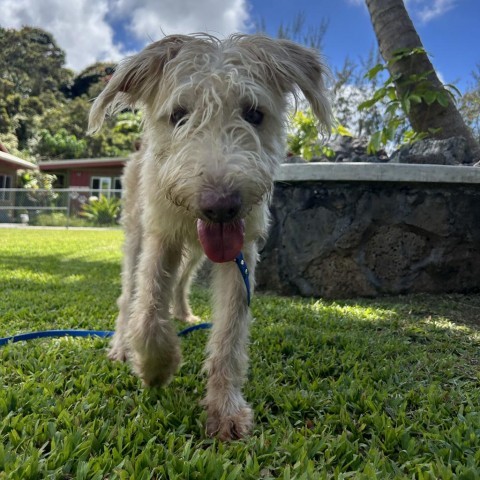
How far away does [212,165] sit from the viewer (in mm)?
2146

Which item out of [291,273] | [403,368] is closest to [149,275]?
[403,368]

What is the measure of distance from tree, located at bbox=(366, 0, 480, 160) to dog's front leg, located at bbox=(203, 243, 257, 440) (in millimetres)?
4377

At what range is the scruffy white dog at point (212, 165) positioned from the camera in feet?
7.29

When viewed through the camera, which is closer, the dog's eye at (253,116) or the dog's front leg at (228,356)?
the dog's front leg at (228,356)

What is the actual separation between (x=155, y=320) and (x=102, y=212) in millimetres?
22242

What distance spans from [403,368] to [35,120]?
47.8m

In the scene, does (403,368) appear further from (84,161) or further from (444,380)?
(84,161)

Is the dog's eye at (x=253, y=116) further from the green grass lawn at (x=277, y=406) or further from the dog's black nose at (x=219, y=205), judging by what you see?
the green grass lawn at (x=277, y=406)

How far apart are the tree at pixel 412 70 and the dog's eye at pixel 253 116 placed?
4.18 m

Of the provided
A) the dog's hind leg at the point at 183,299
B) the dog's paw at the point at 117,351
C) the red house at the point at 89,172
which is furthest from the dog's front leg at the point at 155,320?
the red house at the point at 89,172

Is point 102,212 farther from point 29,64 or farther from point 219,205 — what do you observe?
point 29,64

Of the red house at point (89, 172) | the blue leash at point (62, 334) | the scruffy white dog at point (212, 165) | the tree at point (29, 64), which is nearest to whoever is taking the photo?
the scruffy white dog at point (212, 165)

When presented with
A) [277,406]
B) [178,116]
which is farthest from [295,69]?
[277,406]

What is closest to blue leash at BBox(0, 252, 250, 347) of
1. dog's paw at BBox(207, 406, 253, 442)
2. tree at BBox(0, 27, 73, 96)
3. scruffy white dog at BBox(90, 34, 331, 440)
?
scruffy white dog at BBox(90, 34, 331, 440)
